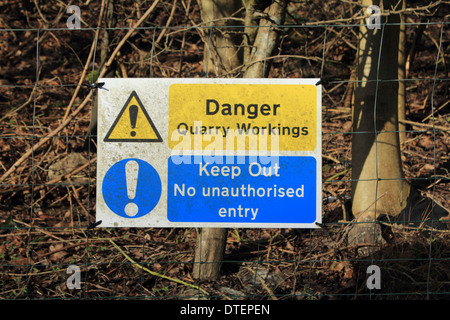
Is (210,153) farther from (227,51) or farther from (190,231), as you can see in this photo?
(190,231)

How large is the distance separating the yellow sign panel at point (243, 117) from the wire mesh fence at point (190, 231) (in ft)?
1.01

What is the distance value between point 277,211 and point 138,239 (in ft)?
5.81

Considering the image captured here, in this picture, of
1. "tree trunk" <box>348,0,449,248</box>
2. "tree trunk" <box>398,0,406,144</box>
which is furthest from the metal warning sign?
"tree trunk" <box>398,0,406,144</box>

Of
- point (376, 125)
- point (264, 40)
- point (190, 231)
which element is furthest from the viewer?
point (190, 231)

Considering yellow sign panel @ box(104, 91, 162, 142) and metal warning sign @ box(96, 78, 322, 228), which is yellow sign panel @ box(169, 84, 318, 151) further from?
yellow sign panel @ box(104, 91, 162, 142)

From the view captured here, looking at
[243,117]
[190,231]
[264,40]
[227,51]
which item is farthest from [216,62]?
[190,231]

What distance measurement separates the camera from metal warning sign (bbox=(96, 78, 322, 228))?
321 cm

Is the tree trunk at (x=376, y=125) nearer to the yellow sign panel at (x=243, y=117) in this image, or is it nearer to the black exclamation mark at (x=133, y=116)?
the yellow sign panel at (x=243, y=117)

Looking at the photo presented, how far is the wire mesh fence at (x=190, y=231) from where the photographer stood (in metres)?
3.72

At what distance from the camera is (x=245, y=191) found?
3.22 m

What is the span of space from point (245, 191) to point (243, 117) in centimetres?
49

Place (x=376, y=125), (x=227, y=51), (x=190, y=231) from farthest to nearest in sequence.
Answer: (x=190, y=231) → (x=376, y=125) → (x=227, y=51)

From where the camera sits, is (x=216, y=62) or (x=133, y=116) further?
(x=216, y=62)
